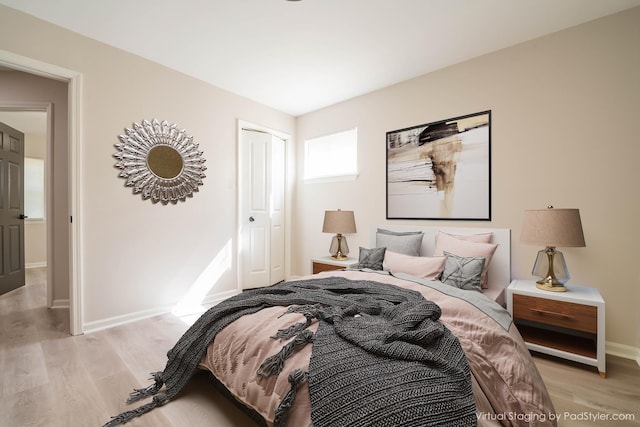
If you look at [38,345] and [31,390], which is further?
[38,345]

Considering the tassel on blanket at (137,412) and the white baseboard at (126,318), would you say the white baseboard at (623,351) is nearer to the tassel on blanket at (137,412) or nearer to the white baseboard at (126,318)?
the tassel on blanket at (137,412)

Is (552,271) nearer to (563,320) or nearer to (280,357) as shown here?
(563,320)

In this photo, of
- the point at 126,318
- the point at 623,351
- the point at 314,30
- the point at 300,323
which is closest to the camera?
the point at 300,323

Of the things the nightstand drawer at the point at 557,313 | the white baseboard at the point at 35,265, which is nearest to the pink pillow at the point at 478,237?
the nightstand drawer at the point at 557,313

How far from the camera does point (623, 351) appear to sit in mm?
2248

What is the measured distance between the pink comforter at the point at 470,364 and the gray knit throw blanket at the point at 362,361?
0.20ft

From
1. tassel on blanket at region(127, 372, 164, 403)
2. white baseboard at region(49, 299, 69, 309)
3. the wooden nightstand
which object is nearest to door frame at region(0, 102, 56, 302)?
white baseboard at region(49, 299, 69, 309)

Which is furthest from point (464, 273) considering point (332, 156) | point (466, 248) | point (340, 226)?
point (332, 156)

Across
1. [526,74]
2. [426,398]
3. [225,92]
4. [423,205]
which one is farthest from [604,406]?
[225,92]

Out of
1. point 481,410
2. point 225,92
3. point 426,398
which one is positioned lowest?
point 481,410

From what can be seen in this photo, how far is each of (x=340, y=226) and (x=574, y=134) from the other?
2.36m

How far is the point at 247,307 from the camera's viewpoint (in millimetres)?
1822

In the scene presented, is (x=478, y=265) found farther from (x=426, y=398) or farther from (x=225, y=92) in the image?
(x=225, y=92)

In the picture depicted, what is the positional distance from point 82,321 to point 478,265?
3492 millimetres
